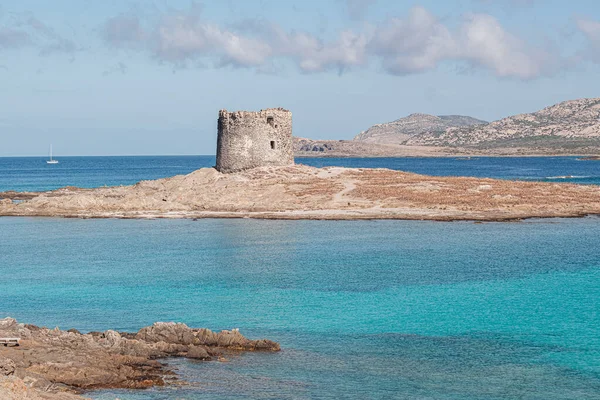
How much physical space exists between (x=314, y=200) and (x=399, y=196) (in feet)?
19.5

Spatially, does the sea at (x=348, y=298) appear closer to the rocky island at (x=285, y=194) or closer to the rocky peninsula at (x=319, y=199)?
the rocky peninsula at (x=319, y=199)

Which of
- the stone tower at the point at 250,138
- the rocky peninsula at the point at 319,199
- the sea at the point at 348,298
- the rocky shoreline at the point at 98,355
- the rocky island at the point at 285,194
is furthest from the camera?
the stone tower at the point at 250,138

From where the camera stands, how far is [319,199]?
55.9m

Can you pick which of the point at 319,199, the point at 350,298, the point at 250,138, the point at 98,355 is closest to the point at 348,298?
the point at 350,298

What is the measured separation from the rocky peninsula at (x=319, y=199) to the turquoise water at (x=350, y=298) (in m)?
3.98

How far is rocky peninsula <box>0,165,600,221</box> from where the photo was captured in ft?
171

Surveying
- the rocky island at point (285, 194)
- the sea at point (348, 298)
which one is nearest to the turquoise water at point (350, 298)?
the sea at point (348, 298)

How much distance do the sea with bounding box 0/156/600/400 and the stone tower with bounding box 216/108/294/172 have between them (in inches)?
509

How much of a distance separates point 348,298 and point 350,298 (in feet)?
0.23

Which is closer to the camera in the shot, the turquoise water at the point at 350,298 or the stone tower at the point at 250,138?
the turquoise water at the point at 350,298

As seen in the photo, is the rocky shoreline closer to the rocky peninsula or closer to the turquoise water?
the turquoise water

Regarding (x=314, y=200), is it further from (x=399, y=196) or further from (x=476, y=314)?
(x=476, y=314)

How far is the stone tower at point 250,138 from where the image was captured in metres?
60.7

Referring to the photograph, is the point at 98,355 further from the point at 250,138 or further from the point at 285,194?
the point at 250,138
